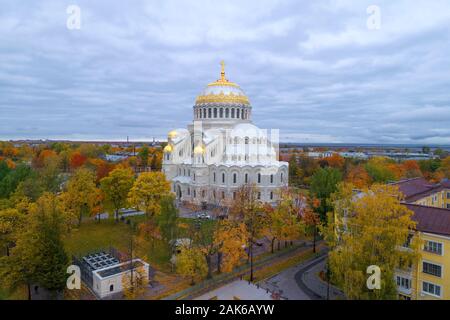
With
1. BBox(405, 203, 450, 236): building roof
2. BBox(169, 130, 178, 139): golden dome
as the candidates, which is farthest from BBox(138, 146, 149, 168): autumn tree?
BBox(405, 203, 450, 236): building roof

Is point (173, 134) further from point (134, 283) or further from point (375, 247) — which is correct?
point (375, 247)

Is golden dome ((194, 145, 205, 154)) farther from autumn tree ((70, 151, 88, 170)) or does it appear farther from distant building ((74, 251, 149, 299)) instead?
autumn tree ((70, 151, 88, 170))

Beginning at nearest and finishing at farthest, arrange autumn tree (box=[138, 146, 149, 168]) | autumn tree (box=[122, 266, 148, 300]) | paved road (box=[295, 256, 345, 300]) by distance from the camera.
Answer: autumn tree (box=[122, 266, 148, 300]) < paved road (box=[295, 256, 345, 300]) < autumn tree (box=[138, 146, 149, 168])

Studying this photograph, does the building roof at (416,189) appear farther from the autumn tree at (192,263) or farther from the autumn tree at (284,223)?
the autumn tree at (192,263)

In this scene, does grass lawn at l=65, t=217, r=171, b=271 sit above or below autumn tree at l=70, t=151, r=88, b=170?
below

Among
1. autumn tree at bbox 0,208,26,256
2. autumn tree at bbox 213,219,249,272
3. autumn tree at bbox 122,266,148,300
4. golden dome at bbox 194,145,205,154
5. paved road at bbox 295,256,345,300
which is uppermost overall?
golden dome at bbox 194,145,205,154

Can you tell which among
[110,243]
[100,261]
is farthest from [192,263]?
[110,243]
